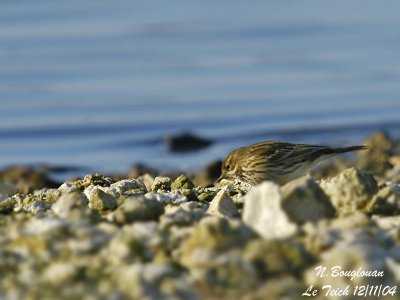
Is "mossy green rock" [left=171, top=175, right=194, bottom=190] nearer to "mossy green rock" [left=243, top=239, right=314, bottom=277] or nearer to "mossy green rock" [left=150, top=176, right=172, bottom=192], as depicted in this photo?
"mossy green rock" [left=150, top=176, right=172, bottom=192]

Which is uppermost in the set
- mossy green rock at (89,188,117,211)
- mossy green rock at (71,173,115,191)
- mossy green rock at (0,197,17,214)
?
mossy green rock at (89,188,117,211)

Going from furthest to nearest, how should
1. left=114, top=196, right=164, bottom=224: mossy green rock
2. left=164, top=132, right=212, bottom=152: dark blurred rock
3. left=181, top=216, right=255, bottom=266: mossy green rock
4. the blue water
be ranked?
the blue water → left=164, top=132, right=212, bottom=152: dark blurred rock → left=114, top=196, right=164, bottom=224: mossy green rock → left=181, top=216, right=255, bottom=266: mossy green rock

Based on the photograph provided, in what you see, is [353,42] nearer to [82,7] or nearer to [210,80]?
[210,80]

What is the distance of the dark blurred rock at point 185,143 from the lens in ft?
64.8

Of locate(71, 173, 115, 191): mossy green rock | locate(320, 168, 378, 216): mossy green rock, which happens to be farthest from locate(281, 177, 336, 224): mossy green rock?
locate(71, 173, 115, 191): mossy green rock

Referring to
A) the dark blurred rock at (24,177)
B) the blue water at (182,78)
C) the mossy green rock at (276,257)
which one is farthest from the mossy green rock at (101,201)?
the blue water at (182,78)

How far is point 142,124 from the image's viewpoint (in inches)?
859

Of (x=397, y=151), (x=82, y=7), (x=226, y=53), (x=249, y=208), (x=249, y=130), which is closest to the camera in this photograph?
(x=249, y=208)

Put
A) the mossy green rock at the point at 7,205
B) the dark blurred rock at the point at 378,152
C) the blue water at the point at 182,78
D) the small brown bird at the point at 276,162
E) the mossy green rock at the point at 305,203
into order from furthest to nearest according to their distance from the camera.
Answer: the blue water at the point at 182,78
the dark blurred rock at the point at 378,152
the small brown bird at the point at 276,162
the mossy green rock at the point at 7,205
the mossy green rock at the point at 305,203

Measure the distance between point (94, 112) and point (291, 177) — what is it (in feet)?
39.7

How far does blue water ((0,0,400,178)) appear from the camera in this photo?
20562 mm

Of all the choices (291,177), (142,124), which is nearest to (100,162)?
(142,124)

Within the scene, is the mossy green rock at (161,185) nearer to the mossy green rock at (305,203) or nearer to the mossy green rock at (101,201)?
the mossy green rock at (101,201)

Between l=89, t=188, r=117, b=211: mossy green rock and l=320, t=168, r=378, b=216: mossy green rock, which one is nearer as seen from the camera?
l=320, t=168, r=378, b=216: mossy green rock
